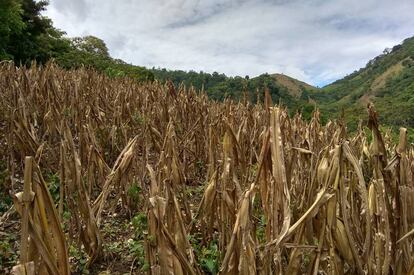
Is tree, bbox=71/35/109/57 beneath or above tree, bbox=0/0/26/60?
above

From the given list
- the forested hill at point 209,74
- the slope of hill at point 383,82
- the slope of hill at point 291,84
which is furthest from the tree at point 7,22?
the slope of hill at point 291,84

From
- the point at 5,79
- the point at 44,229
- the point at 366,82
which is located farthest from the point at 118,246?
the point at 366,82

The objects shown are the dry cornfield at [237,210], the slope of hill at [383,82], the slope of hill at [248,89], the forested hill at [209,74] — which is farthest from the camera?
the slope of hill at [383,82]

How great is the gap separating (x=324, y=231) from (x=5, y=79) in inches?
187

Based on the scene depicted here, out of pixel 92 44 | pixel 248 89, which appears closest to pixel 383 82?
pixel 92 44

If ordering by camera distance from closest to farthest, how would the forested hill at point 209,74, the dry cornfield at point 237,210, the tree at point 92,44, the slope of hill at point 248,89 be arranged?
1. the dry cornfield at point 237,210
2. the slope of hill at point 248,89
3. the forested hill at point 209,74
4. the tree at point 92,44

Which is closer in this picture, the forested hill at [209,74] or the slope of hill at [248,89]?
the slope of hill at [248,89]

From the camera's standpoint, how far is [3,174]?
3.03 m

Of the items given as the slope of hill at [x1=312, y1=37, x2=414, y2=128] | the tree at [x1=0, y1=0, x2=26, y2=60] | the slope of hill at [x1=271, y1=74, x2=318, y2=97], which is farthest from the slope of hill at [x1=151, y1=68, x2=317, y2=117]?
the slope of hill at [x1=312, y1=37, x2=414, y2=128]

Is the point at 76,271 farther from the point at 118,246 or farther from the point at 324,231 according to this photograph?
the point at 324,231

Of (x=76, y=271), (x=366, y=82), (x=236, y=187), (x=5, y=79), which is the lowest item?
(x=76, y=271)

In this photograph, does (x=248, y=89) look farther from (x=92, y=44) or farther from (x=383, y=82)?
(x=383, y=82)

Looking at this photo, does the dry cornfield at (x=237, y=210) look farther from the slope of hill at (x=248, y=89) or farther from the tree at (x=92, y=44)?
the tree at (x=92, y=44)

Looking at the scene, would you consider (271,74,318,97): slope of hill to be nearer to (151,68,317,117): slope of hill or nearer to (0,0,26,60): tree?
(151,68,317,117): slope of hill
